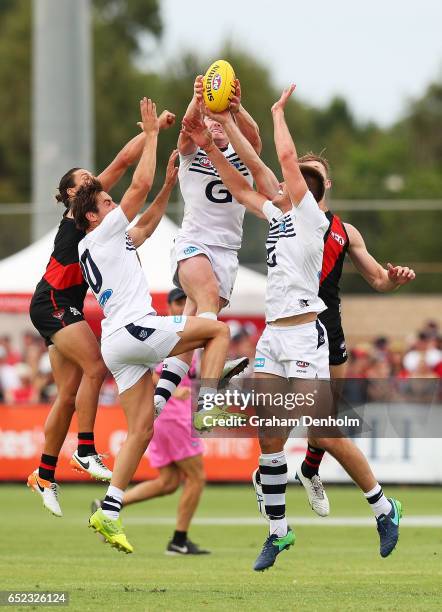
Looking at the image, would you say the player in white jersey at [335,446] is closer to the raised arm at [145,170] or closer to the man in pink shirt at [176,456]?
the raised arm at [145,170]

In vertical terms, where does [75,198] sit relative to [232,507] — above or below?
above

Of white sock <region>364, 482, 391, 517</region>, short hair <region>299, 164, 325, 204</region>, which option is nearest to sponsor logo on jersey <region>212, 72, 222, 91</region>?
short hair <region>299, 164, 325, 204</region>

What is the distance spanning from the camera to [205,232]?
11820mm

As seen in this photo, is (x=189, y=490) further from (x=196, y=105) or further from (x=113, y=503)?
(x=196, y=105)

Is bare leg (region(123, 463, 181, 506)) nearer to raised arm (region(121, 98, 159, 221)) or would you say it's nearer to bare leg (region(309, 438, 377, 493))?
bare leg (region(309, 438, 377, 493))

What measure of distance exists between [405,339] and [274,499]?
16.7 meters

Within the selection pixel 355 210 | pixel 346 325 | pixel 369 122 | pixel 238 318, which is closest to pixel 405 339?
pixel 346 325

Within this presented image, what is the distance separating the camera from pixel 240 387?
38.3ft

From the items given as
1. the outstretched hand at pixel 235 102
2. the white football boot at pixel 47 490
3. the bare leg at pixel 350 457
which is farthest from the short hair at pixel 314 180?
the white football boot at pixel 47 490

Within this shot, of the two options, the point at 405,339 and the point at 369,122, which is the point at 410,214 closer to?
the point at 405,339

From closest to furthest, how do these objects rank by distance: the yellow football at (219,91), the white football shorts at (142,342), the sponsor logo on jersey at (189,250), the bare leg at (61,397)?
the white football shorts at (142,342), the yellow football at (219,91), the sponsor logo on jersey at (189,250), the bare leg at (61,397)

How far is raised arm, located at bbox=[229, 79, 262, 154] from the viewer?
11273 millimetres

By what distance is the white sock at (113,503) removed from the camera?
1091 cm

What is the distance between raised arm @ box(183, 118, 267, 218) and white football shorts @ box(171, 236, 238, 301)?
1.98 ft
